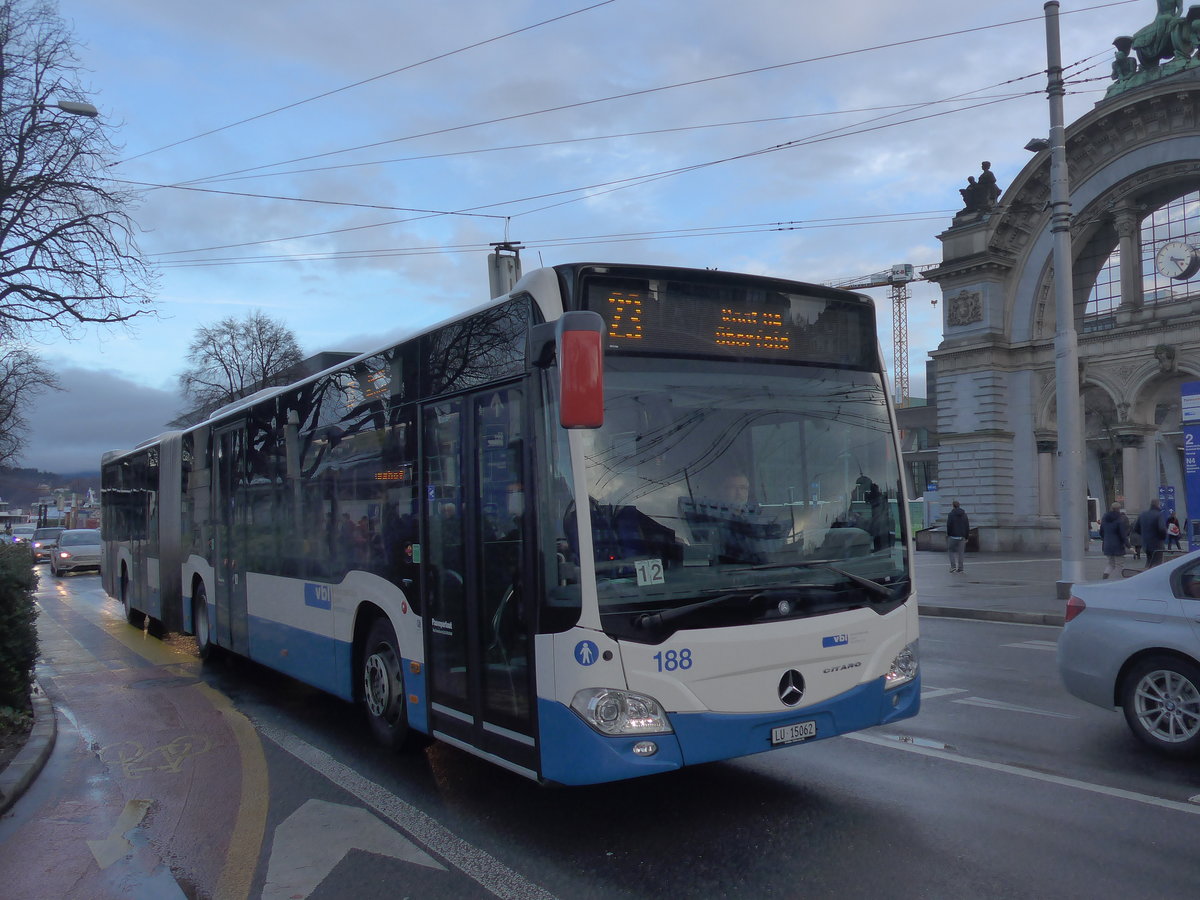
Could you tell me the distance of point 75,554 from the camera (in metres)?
34.6

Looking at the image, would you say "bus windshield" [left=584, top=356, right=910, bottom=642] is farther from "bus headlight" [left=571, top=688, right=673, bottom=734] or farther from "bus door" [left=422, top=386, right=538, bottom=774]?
"bus door" [left=422, top=386, right=538, bottom=774]

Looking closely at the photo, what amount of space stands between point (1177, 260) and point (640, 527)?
112 feet

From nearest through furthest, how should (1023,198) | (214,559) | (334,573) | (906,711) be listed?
1. (906,711)
2. (334,573)
3. (214,559)
4. (1023,198)

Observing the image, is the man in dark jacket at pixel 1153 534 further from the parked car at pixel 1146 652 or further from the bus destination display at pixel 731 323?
the bus destination display at pixel 731 323

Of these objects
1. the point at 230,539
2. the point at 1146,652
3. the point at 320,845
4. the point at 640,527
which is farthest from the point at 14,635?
the point at 1146,652

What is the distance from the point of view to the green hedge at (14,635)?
8148 mm

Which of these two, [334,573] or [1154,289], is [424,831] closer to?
[334,573]

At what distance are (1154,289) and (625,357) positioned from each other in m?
34.4

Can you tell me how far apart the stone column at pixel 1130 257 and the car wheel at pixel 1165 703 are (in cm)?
3124

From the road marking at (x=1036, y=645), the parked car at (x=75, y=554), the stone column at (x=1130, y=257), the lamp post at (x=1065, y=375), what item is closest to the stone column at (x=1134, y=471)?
the stone column at (x=1130, y=257)

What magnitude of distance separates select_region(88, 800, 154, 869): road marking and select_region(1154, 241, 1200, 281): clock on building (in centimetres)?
3506

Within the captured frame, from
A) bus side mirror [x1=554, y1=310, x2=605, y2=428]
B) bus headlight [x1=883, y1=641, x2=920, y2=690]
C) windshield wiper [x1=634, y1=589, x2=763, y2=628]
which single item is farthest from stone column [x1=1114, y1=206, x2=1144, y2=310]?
bus side mirror [x1=554, y1=310, x2=605, y2=428]

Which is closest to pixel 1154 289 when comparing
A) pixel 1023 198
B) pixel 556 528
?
pixel 1023 198

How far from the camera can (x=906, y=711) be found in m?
5.95
